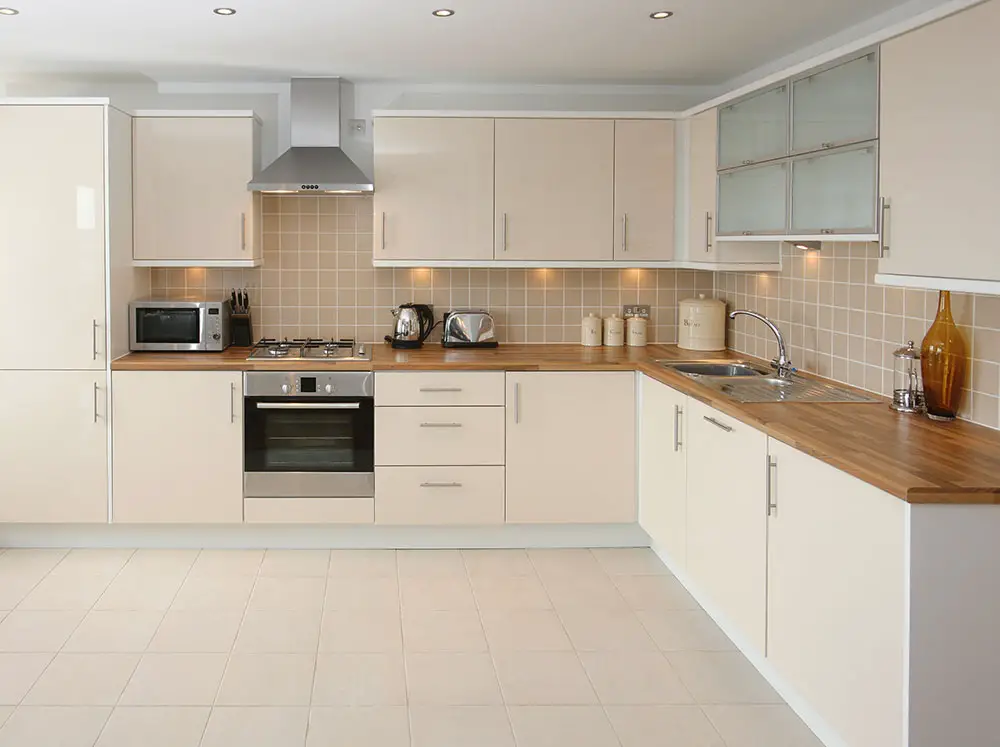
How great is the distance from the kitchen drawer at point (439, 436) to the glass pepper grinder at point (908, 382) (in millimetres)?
1904

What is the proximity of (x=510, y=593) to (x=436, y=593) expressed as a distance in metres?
0.30

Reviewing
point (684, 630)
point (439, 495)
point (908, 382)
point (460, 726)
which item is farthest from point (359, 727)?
point (908, 382)

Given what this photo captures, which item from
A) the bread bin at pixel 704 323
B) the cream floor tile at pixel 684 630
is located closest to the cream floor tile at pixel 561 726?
the cream floor tile at pixel 684 630

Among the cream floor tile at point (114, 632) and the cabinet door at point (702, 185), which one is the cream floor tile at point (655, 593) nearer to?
the cabinet door at point (702, 185)

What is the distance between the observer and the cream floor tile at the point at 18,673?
328 centimetres

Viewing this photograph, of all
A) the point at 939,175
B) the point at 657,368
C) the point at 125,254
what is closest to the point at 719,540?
the point at 657,368

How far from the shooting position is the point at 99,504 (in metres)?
4.83

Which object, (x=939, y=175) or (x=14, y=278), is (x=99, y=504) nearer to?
(x=14, y=278)

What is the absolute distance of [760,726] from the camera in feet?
10.2

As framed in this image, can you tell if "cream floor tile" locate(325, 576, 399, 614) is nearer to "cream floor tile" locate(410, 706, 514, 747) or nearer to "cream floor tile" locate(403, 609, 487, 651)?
"cream floor tile" locate(403, 609, 487, 651)

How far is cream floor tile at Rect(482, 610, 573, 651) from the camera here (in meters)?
3.75

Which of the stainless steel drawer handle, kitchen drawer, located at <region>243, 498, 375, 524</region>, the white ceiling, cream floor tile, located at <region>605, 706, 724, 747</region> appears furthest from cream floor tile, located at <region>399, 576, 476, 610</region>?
the white ceiling

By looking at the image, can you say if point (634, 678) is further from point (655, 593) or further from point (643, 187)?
point (643, 187)

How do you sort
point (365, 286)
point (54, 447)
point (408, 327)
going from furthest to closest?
point (365, 286) < point (408, 327) < point (54, 447)
